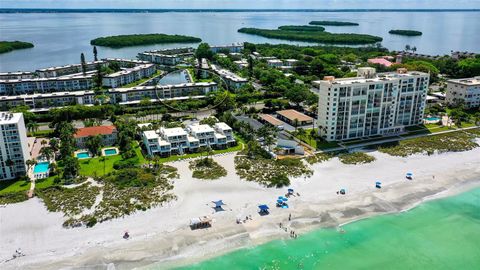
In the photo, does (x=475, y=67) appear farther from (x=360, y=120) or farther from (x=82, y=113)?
(x=82, y=113)

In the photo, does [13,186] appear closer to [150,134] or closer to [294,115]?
[150,134]

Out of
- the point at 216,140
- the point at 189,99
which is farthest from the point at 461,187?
the point at 189,99

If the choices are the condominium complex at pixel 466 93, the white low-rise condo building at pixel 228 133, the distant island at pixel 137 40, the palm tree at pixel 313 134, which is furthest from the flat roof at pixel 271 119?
the distant island at pixel 137 40

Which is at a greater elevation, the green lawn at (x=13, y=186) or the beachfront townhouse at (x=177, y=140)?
the beachfront townhouse at (x=177, y=140)

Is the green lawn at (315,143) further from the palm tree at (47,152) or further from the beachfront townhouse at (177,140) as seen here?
the palm tree at (47,152)

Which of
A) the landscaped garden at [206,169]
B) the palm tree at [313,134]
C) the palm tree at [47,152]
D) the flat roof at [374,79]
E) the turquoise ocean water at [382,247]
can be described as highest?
the flat roof at [374,79]

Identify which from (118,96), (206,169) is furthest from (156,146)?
(118,96)

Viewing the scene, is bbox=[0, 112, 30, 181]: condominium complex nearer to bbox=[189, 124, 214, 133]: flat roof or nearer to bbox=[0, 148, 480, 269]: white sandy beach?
bbox=[0, 148, 480, 269]: white sandy beach
